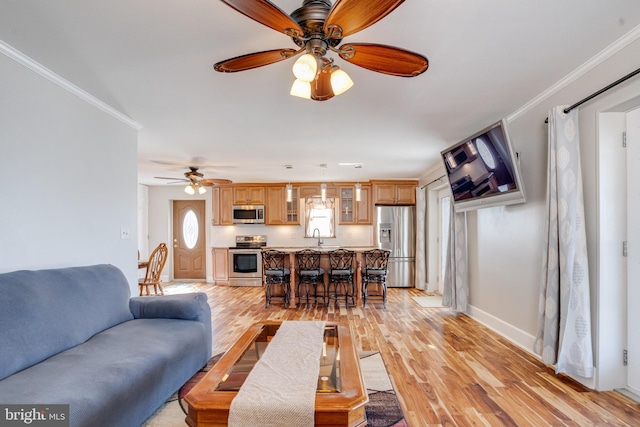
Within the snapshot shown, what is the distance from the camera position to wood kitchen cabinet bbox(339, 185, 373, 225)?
766cm

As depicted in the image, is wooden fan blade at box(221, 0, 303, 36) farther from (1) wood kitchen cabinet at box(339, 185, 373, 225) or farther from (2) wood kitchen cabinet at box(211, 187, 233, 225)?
(2) wood kitchen cabinet at box(211, 187, 233, 225)

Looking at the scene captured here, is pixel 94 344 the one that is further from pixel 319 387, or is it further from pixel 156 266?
pixel 156 266

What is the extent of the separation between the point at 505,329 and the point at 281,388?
3.08 metres

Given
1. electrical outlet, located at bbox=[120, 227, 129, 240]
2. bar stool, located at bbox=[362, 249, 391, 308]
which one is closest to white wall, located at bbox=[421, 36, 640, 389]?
bar stool, located at bbox=[362, 249, 391, 308]

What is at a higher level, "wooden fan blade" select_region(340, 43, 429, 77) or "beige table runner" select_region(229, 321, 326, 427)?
"wooden fan blade" select_region(340, 43, 429, 77)

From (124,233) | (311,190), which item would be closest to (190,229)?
(311,190)

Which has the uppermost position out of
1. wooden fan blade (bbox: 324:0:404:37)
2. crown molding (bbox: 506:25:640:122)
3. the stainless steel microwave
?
crown molding (bbox: 506:25:640:122)

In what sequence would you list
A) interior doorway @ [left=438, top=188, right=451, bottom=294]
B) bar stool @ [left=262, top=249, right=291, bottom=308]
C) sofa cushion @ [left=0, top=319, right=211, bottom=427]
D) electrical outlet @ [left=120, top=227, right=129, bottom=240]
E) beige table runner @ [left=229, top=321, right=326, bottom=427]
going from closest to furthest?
beige table runner @ [left=229, top=321, right=326, bottom=427] < sofa cushion @ [left=0, top=319, right=211, bottom=427] < electrical outlet @ [left=120, top=227, right=129, bottom=240] < bar stool @ [left=262, top=249, right=291, bottom=308] < interior doorway @ [left=438, top=188, right=451, bottom=294]

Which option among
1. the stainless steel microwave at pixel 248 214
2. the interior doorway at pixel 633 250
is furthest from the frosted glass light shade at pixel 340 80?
the stainless steel microwave at pixel 248 214

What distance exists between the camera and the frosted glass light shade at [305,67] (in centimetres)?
161

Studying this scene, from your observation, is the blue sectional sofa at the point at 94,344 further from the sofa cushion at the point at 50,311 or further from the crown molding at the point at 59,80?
the crown molding at the point at 59,80

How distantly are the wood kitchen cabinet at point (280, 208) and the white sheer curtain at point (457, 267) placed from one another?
12.6 feet

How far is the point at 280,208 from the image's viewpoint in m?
7.79

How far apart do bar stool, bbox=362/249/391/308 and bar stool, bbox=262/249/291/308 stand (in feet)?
4.21
